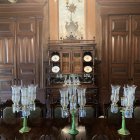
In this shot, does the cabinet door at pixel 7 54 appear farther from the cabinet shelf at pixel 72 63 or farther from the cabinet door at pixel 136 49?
the cabinet door at pixel 136 49

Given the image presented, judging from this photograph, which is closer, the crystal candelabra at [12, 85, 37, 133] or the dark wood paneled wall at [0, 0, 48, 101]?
the crystal candelabra at [12, 85, 37, 133]

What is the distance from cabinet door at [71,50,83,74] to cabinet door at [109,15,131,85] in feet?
2.13

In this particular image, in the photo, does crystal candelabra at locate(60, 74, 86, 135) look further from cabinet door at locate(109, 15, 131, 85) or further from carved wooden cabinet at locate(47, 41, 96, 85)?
cabinet door at locate(109, 15, 131, 85)

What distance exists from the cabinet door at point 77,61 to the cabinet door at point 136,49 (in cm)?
112

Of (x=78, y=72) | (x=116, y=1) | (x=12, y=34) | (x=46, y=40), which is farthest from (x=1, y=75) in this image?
(x=116, y=1)

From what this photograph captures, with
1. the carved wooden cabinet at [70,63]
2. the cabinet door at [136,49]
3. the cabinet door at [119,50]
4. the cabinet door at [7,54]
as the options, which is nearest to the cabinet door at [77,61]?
the carved wooden cabinet at [70,63]

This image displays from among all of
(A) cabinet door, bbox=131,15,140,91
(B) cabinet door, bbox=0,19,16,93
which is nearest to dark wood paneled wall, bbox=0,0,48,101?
(B) cabinet door, bbox=0,19,16,93

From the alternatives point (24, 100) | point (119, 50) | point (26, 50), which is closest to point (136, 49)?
point (119, 50)

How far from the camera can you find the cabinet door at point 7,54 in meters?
5.14

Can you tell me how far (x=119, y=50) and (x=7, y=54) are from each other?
2.41 meters

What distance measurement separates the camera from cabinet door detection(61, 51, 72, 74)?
5.11m

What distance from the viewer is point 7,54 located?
519 cm

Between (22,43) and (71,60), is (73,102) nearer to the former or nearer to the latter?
(71,60)

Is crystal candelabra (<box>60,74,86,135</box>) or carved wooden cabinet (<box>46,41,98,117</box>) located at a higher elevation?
carved wooden cabinet (<box>46,41,98,117</box>)
